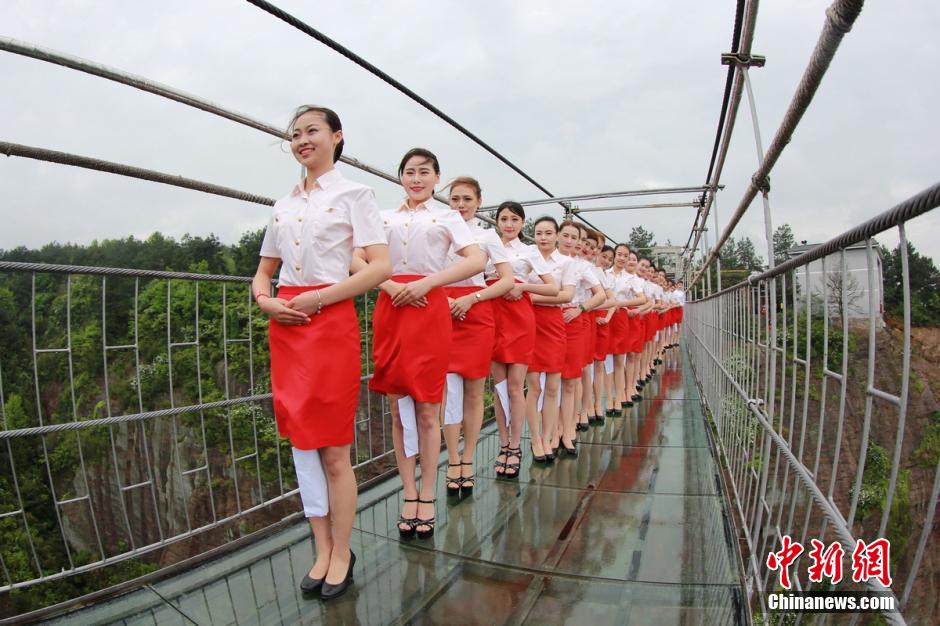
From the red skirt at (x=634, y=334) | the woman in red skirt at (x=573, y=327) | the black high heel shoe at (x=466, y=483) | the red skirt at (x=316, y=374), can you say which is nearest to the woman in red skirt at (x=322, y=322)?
the red skirt at (x=316, y=374)

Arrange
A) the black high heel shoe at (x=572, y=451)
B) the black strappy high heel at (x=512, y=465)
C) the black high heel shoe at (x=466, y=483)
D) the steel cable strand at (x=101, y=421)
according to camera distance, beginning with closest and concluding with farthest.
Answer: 1. the steel cable strand at (x=101, y=421)
2. the black high heel shoe at (x=466, y=483)
3. the black strappy high heel at (x=512, y=465)
4. the black high heel shoe at (x=572, y=451)

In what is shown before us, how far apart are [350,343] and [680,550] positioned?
1.71m

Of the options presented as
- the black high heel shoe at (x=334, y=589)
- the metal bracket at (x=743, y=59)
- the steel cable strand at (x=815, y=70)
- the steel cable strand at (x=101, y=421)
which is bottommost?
the black high heel shoe at (x=334, y=589)

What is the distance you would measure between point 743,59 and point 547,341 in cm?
242

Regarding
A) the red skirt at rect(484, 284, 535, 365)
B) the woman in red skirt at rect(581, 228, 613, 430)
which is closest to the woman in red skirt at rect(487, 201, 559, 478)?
the red skirt at rect(484, 284, 535, 365)

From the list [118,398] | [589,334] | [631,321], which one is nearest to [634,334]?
[631,321]

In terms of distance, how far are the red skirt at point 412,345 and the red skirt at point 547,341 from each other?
1602 millimetres

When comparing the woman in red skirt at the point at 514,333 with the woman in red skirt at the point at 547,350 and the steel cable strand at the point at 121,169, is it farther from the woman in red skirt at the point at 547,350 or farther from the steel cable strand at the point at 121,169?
the steel cable strand at the point at 121,169

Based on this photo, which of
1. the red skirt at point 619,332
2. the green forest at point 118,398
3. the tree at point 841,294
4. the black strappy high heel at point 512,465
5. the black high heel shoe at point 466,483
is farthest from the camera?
the red skirt at point 619,332

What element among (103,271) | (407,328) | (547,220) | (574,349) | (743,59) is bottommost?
(574,349)

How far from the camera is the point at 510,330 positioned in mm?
3926

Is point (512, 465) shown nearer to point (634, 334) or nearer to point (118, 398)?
point (634, 334)

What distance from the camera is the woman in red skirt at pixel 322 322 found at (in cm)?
219

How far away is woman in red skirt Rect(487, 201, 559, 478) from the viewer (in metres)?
3.92
